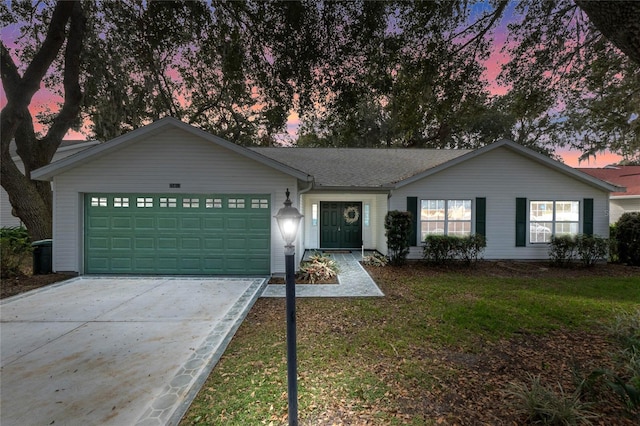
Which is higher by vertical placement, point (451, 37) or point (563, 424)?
point (451, 37)

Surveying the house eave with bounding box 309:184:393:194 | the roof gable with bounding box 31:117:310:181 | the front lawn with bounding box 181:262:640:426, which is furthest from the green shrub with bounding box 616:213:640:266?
the roof gable with bounding box 31:117:310:181

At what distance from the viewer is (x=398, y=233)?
8.87 m

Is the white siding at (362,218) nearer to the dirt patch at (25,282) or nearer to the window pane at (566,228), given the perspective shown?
the window pane at (566,228)

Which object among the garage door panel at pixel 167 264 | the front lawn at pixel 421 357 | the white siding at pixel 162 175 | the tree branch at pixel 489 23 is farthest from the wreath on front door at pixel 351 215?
the tree branch at pixel 489 23

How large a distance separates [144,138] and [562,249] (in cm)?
1284

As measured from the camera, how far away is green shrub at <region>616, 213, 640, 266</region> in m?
8.81

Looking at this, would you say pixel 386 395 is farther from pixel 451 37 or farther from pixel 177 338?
pixel 451 37

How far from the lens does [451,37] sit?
5.53m

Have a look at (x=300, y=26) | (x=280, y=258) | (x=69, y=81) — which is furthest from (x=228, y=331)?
(x=69, y=81)

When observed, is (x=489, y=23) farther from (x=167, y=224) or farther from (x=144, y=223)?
(x=144, y=223)

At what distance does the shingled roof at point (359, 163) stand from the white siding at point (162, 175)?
2288 millimetres

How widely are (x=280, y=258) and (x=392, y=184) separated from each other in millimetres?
4437

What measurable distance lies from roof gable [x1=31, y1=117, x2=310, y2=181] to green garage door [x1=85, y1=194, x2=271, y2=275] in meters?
0.94

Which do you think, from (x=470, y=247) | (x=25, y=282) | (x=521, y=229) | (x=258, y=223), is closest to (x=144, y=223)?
(x=25, y=282)
